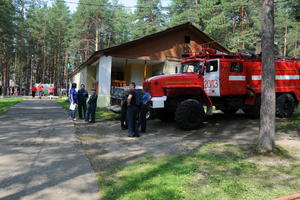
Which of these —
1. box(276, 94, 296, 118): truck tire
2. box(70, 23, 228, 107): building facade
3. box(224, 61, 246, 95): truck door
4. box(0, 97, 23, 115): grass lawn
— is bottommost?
box(0, 97, 23, 115): grass lawn

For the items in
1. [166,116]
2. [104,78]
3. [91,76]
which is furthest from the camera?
[91,76]

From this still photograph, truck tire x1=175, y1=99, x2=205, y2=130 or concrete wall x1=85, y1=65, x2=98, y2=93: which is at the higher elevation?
concrete wall x1=85, y1=65, x2=98, y2=93

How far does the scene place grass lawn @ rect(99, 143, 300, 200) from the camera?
3574 mm

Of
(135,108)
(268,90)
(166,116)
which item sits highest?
(268,90)

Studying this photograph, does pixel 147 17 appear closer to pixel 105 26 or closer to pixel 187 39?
pixel 105 26

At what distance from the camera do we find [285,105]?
10.6 meters

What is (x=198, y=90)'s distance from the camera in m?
8.83

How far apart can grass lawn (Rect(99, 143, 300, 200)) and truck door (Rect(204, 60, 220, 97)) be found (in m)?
3.80

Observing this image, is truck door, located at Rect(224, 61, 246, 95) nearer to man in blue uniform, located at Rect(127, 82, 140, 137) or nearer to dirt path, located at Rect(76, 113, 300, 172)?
dirt path, located at Rect(76, 113, 300, 172)

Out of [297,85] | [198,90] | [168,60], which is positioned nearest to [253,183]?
[198,90]

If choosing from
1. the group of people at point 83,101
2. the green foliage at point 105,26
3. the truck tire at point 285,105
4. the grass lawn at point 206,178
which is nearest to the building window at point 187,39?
the green foliage at point 105,26

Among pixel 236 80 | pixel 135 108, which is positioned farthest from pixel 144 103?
pixel 236 80

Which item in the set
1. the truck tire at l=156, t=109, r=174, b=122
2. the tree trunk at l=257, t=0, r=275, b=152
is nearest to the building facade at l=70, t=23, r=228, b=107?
the truck tire at l=156, t=109, r=174, b=122

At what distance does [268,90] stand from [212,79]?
3.63 meters
